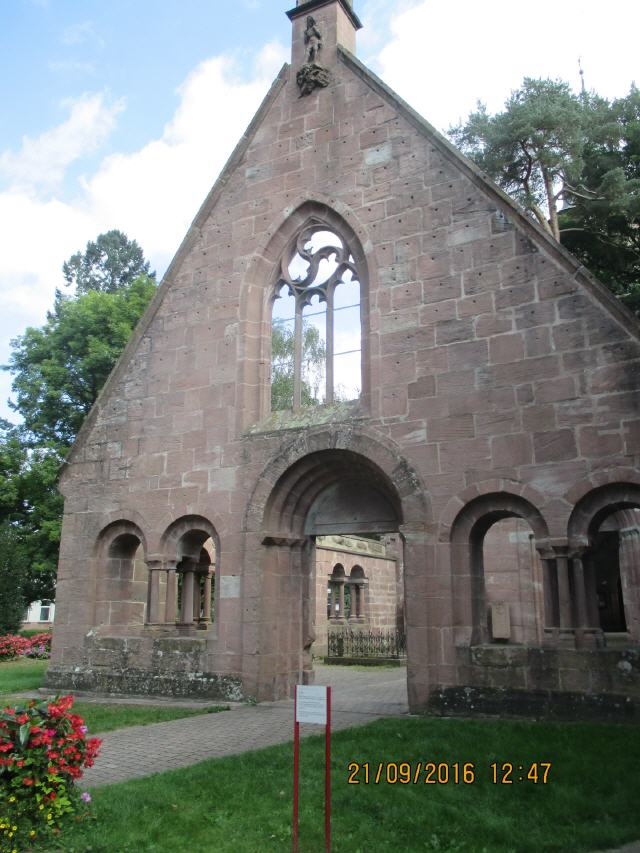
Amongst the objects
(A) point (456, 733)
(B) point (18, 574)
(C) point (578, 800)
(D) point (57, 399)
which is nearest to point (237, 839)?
(C) point (578, 800)

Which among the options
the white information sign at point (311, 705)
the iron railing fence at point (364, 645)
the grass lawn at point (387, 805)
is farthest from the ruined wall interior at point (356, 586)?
the white information sign at point (311, 705)

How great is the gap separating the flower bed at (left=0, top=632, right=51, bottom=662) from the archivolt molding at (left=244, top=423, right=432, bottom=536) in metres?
13.1

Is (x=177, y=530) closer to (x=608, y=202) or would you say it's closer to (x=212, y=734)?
(x=212, y=734)

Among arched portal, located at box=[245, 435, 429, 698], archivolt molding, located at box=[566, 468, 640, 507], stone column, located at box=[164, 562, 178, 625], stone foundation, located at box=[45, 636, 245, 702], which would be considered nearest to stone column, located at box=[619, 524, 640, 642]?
arched portal, located at box=[245, 435, 429, 698]

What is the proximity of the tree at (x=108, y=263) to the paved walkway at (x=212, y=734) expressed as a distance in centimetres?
4209

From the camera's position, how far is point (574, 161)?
17719mm

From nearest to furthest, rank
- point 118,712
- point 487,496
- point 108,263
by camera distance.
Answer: point 487,496 → point 118,712 → point 108,263

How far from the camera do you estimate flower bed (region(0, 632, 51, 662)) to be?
861 inches

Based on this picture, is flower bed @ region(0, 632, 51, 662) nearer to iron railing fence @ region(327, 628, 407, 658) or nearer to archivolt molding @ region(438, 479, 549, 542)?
iron railing fence @ region(327, 628, 407, 658)

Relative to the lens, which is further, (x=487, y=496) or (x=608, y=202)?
(x=608, y=202)

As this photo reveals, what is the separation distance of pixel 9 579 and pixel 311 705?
71.6ft

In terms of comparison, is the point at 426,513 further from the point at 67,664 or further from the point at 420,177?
the point at 67,664

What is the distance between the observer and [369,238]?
42.2 ft

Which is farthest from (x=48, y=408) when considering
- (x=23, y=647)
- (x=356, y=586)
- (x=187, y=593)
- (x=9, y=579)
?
(x=187, y=593)
